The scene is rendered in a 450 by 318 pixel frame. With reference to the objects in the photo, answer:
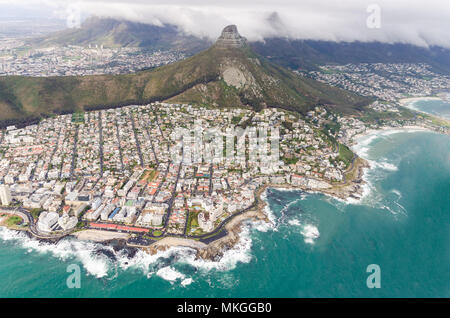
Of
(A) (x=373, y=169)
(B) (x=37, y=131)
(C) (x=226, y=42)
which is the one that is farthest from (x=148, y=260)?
(C) (x=226, y=42)

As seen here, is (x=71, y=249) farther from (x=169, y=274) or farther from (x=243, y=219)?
(x=243, y=219)

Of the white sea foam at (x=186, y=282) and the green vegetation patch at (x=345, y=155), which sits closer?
the white sea foam at (x=186, y=282)

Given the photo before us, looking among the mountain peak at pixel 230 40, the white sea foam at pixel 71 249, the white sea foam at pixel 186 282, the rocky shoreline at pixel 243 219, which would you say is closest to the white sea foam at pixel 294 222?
the rocky shoreline at pixel 243 219

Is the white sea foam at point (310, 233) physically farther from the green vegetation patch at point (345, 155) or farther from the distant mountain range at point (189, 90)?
the distant mountain range at point (189, 90)

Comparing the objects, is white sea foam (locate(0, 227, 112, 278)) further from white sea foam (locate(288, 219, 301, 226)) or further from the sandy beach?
the sandy beach

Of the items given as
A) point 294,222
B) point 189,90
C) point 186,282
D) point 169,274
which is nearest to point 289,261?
point 294,222

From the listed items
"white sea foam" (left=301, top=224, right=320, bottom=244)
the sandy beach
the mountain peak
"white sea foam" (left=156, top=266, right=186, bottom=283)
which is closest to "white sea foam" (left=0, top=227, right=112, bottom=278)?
"white sea foam" (left=156, top=266, right=186, bottom=283)
